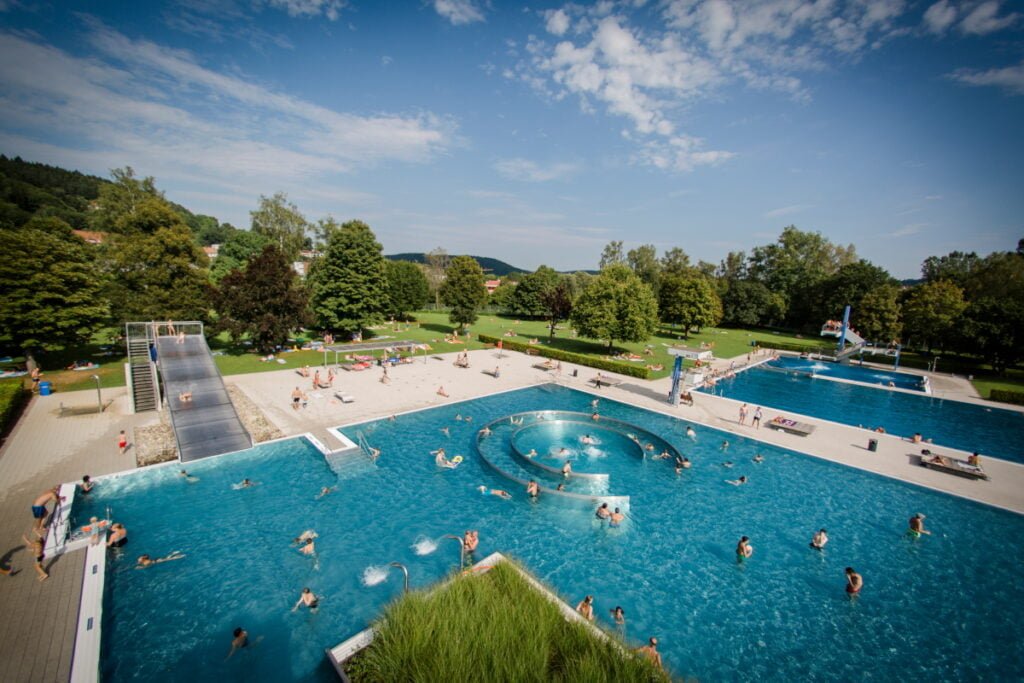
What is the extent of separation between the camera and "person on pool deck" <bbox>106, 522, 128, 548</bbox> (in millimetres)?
12234

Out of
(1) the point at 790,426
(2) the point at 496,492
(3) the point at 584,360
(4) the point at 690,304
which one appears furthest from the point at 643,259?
(2) the point at 496,492

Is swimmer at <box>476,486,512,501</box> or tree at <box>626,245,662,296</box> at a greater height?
tree at <box>626,245,662,296</box>

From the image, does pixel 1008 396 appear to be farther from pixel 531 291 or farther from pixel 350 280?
pixel 531 291

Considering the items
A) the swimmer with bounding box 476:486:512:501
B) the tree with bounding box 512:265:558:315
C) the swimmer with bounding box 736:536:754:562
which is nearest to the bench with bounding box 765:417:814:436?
the swimmer with bounding box 736:536:754:562

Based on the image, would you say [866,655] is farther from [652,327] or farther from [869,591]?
[652,327]

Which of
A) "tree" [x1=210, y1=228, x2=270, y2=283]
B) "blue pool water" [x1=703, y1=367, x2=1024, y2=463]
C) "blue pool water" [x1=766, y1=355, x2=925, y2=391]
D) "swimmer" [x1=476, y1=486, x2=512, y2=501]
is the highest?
"tree" [x1=210, y1=228, x2=270, y2=283]

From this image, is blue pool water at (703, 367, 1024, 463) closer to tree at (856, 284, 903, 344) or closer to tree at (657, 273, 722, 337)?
tree at (657, 273, 722, 337)

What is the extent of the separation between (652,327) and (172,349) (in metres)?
39.5

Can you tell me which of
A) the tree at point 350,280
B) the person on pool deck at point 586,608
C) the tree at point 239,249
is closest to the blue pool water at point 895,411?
the person on pool deck at point 586,608

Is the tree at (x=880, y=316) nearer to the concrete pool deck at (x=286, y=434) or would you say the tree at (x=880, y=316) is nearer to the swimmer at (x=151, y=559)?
the concrete pool deck at (x=286, y=434)

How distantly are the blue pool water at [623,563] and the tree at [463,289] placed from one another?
103 feet

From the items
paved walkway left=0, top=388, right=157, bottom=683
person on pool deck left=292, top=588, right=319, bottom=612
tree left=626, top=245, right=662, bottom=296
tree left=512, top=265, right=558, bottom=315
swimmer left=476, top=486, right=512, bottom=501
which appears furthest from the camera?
tree left=626, top=245, right=662, bottom=296

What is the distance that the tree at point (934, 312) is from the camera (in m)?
44.8

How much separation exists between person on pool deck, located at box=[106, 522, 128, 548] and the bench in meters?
29.9
